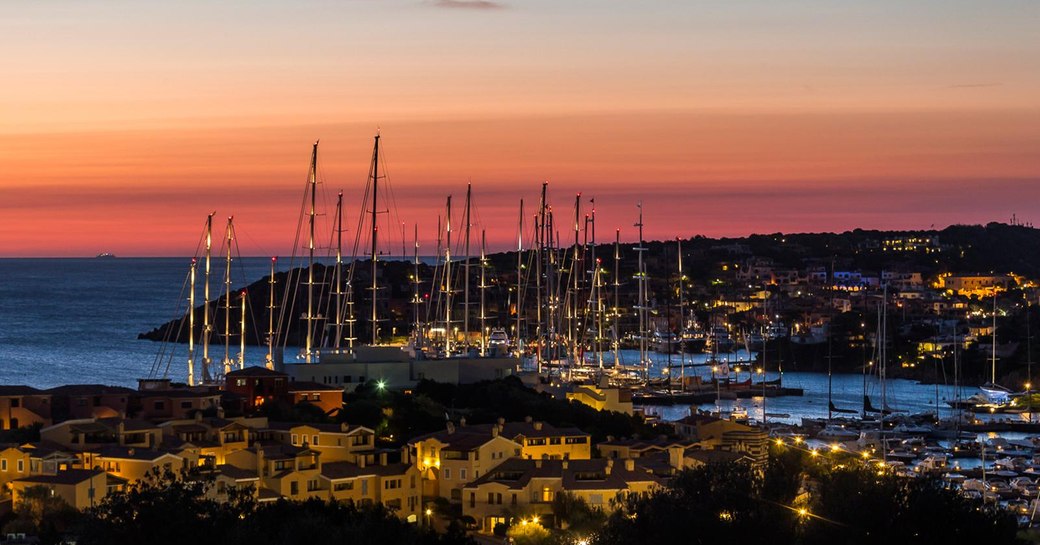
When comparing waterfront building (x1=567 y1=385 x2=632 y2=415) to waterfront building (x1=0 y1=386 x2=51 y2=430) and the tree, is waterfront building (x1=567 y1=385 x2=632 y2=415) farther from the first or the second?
the tree

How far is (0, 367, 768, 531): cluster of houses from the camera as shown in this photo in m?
23.9

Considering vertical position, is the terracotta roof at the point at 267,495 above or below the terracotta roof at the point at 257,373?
below

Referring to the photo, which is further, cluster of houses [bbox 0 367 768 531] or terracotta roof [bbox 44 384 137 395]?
terracotta roof [bbox 44 384 137 395]

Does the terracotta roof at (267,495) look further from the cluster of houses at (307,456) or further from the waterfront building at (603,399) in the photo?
the waterfront building at (603,399)

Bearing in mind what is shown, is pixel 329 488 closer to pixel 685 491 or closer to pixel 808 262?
pixel 685 491

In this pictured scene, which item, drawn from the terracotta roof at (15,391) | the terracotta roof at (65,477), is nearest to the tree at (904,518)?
the terracotta roof at (65,477)

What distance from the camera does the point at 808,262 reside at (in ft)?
380

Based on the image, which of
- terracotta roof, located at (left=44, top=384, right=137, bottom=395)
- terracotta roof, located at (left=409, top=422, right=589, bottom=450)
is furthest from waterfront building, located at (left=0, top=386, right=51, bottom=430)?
terracotta roof, located at (left=409, top=422, right=589, bottom=450)

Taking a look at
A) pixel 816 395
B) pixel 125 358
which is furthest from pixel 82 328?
pixel 816 395

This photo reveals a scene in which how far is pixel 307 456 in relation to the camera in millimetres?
25297

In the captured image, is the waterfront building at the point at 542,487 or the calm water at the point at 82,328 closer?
the waterfront building at the point at 542,487

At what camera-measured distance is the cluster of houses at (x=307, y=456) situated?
78.5ft

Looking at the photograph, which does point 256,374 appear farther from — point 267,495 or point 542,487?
point 542,487

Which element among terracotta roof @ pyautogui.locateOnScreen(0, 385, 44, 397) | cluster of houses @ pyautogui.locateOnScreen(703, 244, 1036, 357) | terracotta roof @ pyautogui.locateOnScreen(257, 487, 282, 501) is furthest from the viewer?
cluster of houses @ pyautogui.locateOnScreen(703, 244, 1036, 357)
